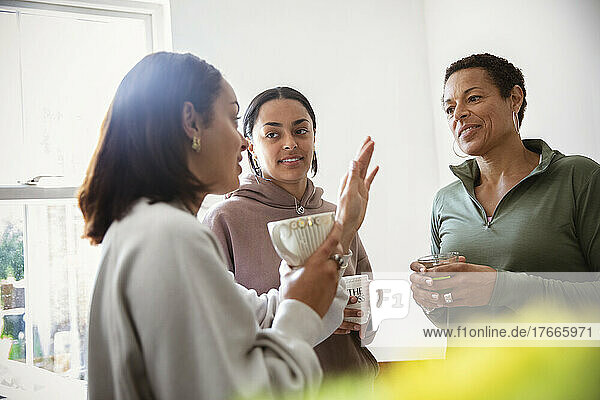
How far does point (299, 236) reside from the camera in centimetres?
91

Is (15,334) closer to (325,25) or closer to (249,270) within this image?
(249,270)

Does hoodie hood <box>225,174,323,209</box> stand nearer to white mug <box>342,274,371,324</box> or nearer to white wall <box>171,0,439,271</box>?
white mug <box>342,274,371,324</box>

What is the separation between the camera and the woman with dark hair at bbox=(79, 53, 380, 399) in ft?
2.24

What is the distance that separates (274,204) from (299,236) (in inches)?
22.2

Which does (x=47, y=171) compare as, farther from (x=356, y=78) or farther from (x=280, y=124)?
(x=356, y=78)

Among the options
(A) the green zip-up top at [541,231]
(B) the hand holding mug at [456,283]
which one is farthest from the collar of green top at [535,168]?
(B) the hand holding mug at [456,283]

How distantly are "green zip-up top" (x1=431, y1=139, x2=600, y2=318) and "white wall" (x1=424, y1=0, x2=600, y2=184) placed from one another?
1.63 feet

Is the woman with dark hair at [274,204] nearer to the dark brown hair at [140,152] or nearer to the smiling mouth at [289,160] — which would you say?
the smiling mouth at [289,160]

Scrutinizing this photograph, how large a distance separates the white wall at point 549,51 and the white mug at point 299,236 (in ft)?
4.07

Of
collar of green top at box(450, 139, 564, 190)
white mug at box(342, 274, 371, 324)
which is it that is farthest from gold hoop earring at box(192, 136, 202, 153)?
collar of green top at box(450, 139, 564, 190)

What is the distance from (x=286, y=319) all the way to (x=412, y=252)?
6.02ft

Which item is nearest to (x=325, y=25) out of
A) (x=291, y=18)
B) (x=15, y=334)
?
(x=291, y=18)

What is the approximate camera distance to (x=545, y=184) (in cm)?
131

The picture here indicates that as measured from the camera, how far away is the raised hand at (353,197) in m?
1.08
